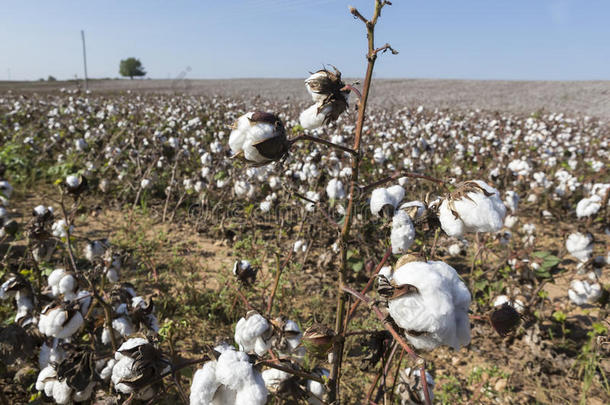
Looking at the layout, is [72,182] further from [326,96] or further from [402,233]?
[402,233]

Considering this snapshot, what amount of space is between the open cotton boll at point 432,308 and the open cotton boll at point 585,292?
117 inches

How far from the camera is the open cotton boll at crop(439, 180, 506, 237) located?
3.12 feet

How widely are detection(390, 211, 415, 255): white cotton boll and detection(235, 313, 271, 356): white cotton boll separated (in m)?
0.60

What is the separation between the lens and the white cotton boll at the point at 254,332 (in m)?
1.39

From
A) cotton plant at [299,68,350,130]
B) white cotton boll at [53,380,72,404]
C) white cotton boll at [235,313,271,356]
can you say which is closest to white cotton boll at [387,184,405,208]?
cotton plant at [299,68,350,130]

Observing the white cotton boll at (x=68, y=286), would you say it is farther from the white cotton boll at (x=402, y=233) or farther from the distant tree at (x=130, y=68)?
the distant tree at (x=130, y=68)

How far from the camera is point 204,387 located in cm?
91

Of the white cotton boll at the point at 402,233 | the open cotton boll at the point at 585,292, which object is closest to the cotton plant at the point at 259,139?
the white cotton boll at the point at 402,233

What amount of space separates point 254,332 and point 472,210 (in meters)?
0.90

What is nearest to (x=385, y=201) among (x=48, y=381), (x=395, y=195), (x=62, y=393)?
(x=395, y=195)

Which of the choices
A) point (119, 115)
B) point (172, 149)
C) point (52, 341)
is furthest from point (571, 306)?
point (119, 115)

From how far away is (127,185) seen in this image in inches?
220

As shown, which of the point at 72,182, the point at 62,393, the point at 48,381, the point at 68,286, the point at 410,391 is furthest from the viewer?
the point at 72,182

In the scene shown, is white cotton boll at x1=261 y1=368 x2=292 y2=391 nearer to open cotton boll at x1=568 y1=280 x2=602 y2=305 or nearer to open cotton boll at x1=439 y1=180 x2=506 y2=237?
open cotton boll at x1=439 y1=180 x2=506 y2=237
